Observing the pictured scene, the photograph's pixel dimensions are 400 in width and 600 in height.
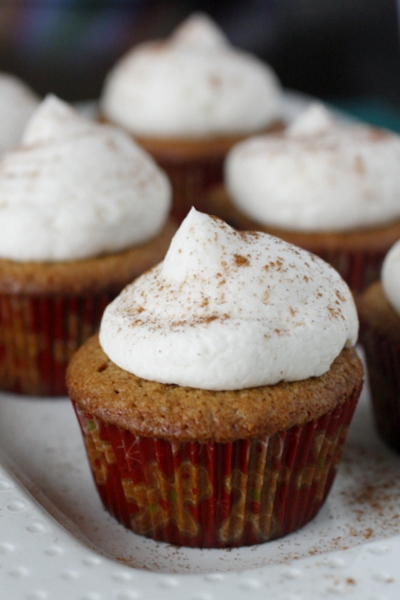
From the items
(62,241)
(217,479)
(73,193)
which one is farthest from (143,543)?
(73,193)

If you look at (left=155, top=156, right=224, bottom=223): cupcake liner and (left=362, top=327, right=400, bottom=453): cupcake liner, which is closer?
(left=362, top=327, right=400, bottom=453): cupcake liner

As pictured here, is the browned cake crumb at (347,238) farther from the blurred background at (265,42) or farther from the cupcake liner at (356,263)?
the blurred background at (265,42)

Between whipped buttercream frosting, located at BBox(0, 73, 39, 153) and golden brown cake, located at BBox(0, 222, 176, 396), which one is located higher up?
whipped buttercream frosting, located at BBox(0, 73, 39, 153)

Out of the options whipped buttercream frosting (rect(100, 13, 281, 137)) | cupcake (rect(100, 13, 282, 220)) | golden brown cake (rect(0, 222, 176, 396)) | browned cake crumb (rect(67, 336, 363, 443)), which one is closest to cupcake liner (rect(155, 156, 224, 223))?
cupcake (rect(100, 13, 282, 220))

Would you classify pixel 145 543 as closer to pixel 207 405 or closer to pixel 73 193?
pixel 207 405

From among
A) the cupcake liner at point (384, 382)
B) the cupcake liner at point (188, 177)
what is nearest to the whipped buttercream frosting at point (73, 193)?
the cupcake liner at point (384, 382)

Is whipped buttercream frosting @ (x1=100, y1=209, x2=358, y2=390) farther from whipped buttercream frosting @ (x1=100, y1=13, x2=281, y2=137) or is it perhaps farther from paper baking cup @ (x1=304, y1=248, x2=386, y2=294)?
whipped buttercream frosting @ (x1=100, y1=13, x2=281, y2=137)

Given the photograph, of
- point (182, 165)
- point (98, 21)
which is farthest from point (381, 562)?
point (98, 21)
